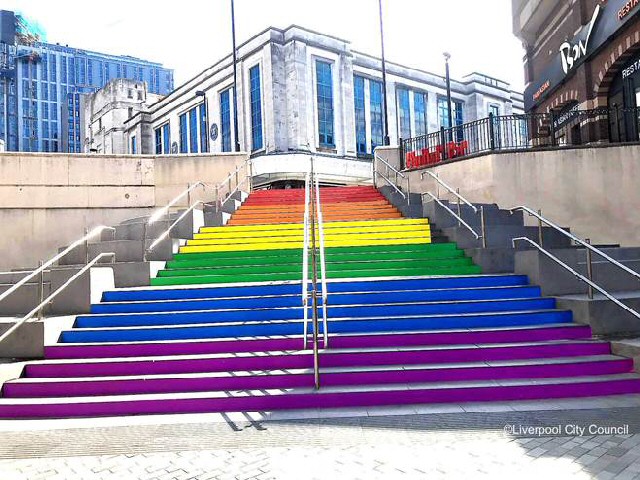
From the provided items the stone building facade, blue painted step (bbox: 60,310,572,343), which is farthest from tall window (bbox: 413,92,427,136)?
blue painted step (bbox: 60,310,572,343)

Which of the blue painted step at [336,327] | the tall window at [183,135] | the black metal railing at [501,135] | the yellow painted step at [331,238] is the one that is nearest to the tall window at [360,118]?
the tall window at [183,135]

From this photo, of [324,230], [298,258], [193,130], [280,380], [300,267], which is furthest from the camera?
[193,130]

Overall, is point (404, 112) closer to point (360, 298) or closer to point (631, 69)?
point (631, 69)

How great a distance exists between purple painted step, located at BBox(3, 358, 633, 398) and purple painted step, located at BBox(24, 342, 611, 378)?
31cm

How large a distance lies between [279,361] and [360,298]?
219cm

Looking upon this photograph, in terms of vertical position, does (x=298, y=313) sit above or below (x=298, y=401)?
above

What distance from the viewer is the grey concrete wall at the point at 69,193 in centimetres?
1382

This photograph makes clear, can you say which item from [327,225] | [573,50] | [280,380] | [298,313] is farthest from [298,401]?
[573,50]

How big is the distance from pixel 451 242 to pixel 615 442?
22.5 feet

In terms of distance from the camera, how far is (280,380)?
19.3 ft

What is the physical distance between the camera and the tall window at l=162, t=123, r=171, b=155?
155ft

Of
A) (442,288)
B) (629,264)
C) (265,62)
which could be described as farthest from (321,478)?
(265,62)

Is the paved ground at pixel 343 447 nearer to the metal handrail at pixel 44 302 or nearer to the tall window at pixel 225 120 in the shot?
the metal handrail at pixel 44 302

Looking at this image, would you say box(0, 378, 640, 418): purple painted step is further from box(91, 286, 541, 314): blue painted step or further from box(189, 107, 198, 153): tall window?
box(189, 107, 198, 153): tall window
